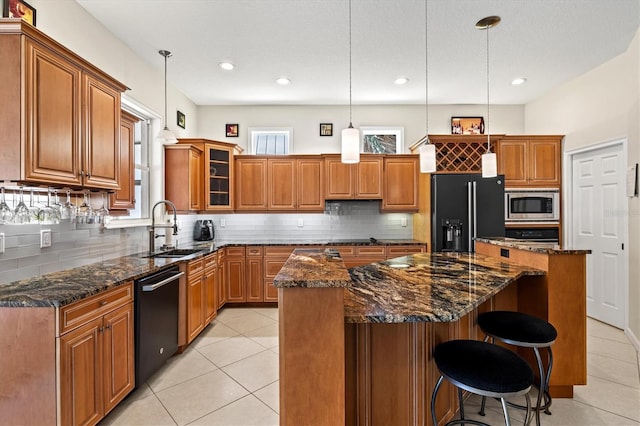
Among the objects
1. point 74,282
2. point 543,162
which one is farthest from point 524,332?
point 543,162

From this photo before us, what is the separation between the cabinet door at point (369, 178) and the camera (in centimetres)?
434

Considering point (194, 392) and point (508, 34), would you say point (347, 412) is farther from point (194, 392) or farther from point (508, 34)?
point (508, 34)

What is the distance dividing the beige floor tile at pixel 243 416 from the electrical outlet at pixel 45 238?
155cm

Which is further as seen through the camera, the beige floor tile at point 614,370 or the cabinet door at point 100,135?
the beige floor tile at point 614,370

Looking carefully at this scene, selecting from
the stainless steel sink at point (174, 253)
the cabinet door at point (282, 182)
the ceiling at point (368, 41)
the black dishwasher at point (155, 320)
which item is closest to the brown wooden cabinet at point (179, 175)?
the stainless steel sink at point (174, 253)

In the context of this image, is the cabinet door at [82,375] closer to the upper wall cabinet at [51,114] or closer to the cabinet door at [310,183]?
the upper wall cabinet at [51,114]

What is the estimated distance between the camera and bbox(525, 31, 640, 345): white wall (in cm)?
301

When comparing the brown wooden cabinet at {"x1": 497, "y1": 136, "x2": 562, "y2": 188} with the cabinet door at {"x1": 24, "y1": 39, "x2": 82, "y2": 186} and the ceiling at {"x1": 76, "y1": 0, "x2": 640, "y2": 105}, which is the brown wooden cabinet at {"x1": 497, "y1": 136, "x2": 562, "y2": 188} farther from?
the cabinet door at {"x1": 24, "y1": 39, "x2": 82, "y2": 186}

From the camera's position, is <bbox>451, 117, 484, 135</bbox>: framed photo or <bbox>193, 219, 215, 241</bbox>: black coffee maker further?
<bbox>451, 117, 484, 135</bbox>: framed photo

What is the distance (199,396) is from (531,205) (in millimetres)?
4321

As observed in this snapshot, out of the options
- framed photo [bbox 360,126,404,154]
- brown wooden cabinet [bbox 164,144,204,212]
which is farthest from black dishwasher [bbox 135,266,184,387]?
framed photo [bbox 360,126,404,154]

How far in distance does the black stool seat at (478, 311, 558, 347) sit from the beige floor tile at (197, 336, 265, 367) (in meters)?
1.99

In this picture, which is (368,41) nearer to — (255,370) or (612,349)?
(255,370)

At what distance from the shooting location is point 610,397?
2.11 m
